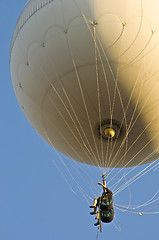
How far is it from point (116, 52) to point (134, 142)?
3377 millimetres

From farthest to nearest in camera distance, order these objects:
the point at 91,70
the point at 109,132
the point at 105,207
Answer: the point at 109,132
the point at 91,70
the point at 105,207

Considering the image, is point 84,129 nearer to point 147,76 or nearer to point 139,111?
point 139,111

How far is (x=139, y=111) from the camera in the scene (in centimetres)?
1221

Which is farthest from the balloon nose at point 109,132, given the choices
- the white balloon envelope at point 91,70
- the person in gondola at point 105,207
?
the person in gondola at point 105,207

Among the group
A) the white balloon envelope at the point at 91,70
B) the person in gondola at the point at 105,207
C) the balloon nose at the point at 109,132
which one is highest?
the white balloon envelope at the point at 91,70

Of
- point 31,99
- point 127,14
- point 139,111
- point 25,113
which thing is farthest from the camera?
point 25,113

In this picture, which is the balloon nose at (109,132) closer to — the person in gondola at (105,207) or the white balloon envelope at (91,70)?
the white balloon envelope at (91,70)

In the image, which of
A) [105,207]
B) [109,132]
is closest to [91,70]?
[109,132]

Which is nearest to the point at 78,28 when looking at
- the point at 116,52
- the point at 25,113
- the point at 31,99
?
the point at 116,52

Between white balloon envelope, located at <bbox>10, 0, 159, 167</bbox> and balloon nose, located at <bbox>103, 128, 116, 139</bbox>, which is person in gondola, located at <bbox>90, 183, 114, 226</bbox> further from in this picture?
white balloon envelope, located at <bbox>10, 0, 159, 167</bbox>

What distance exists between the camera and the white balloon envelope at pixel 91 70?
11.2 meters

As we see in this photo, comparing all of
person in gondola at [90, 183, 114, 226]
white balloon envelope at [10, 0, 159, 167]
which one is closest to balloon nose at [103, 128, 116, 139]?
white balloon envelope at [10, 0, 159, 167]

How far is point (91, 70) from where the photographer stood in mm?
11531

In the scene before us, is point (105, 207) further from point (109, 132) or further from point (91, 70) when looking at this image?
point (91, 70)
